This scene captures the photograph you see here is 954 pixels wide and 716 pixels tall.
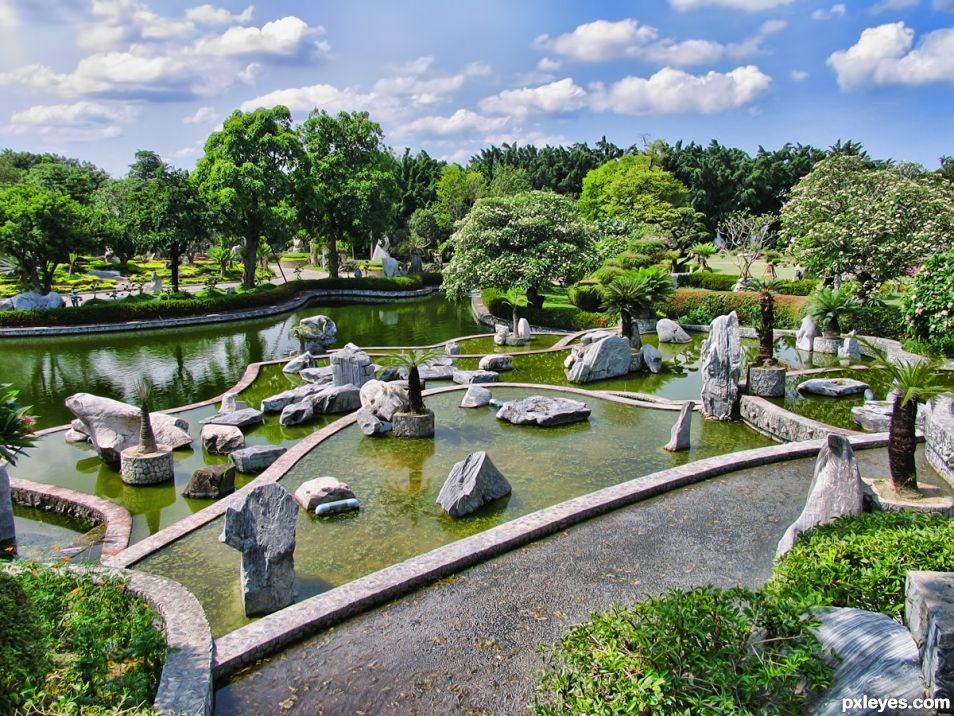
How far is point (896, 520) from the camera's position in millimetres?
6301

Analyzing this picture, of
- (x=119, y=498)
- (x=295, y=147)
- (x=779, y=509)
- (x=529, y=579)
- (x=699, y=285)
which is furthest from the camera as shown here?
(x=295, y=147)

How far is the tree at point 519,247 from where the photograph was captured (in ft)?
82.4

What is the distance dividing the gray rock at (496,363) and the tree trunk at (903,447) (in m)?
11.1

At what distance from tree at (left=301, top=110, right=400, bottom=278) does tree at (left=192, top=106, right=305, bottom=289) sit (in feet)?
3.95

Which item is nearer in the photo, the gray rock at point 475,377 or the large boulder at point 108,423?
the large boulder at point 108,423

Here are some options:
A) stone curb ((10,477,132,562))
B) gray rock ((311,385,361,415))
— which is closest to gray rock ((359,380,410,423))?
gray rock ((311,385,361,415))

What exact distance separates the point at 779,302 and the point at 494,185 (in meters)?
32.7

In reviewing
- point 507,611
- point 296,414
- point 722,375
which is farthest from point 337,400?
point 507,611

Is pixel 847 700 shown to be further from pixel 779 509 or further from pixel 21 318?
pixel 21 318

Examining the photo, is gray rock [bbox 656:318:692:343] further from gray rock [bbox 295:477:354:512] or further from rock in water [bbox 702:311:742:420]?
gray rock [bbox 295:477:354:512]

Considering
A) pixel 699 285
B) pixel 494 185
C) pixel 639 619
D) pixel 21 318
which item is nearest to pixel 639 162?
pixel 494 185

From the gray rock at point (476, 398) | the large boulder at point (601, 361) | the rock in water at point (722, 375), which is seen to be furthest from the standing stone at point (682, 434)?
the large boulder at point (601, 361)

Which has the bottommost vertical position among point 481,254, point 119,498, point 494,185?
point 119,498

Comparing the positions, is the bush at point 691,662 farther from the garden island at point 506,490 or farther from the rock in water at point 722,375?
the rock in water at point 722,375
